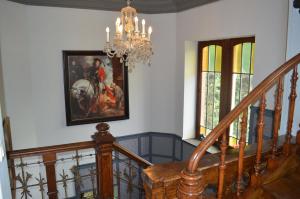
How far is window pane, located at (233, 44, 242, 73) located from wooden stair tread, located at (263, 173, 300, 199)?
215 centimetres

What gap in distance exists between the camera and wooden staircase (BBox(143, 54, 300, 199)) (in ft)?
4.12

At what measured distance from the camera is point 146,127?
4941 mm

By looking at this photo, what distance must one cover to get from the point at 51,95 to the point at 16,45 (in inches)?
36.8

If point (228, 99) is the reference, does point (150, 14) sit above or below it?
above

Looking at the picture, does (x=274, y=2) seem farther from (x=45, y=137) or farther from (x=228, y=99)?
(x=45, y=137)

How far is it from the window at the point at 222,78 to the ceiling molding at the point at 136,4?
28.6 inches

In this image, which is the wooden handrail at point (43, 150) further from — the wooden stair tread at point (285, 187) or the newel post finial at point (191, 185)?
the wooden stair tread at point (285, 187)

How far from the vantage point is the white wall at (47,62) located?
3623 mm

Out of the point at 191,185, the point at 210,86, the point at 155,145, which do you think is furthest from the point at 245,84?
the point at 191,185

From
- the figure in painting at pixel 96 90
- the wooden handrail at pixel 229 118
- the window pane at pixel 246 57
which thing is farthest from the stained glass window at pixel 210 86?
the wooden handrail at pixel 229 118

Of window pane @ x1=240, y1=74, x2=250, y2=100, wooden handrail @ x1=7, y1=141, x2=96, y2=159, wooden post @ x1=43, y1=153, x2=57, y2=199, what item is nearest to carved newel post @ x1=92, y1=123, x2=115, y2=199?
wooden handrail @ x1=7, y1=141, x2=96, y2=159

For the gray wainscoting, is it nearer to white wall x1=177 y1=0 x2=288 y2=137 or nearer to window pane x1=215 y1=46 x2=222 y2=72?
white wall x1=177 y1=0 x2=288 y2=137

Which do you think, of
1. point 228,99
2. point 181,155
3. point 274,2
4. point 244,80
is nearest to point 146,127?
point 181,155

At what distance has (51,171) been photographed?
1.94m
